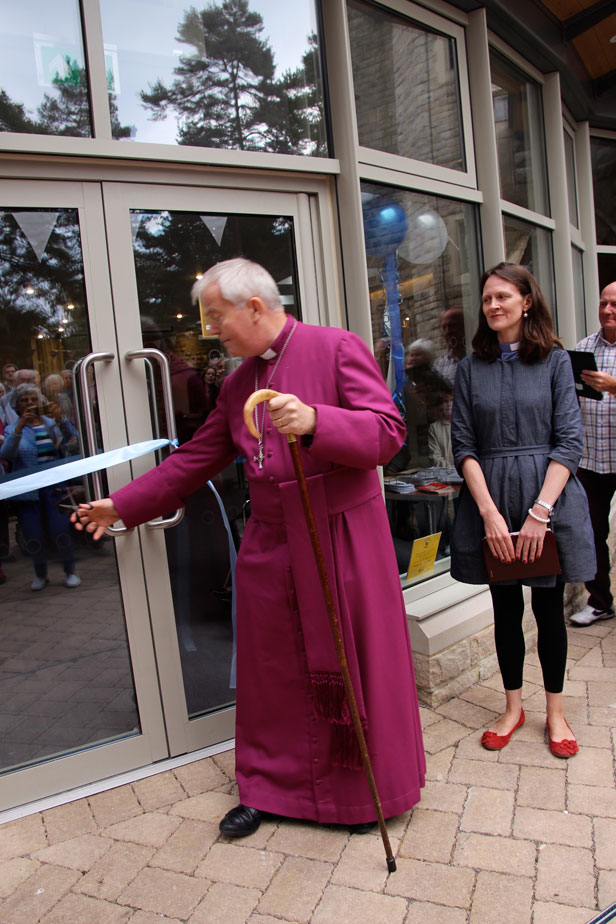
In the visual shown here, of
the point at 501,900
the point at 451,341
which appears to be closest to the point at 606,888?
the point at 501,900

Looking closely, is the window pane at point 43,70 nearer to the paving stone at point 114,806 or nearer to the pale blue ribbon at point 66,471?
the pale blue ribbon at point 66,471

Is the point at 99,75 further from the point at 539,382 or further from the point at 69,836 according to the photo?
the point at 69,836

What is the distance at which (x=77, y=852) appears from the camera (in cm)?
239

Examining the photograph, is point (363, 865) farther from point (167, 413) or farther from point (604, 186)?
point (604, 186)

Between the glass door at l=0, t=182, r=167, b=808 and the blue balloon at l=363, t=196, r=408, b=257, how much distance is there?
133cm

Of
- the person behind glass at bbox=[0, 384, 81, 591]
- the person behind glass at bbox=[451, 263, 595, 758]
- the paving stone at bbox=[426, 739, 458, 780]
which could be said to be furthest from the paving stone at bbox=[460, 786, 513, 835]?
the person behind glass at bbox=[0, 384, 81, 591]

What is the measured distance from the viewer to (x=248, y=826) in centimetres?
239

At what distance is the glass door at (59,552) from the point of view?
101 inches

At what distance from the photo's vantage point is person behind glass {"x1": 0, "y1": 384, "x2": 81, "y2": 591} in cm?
259

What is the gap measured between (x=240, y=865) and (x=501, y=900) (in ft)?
2.66

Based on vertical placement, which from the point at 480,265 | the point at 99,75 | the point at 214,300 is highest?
the point at 99,75

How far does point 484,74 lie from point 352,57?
3.73 ft

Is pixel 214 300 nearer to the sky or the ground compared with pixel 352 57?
nearer to the ground

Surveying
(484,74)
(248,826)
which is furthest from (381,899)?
(484,74)
